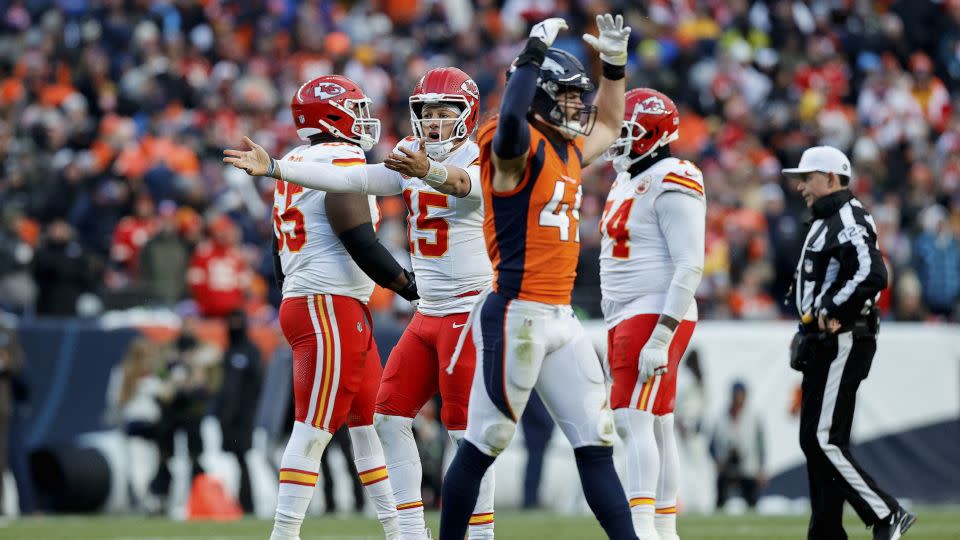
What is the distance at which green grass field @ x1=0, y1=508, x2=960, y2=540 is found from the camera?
10.3 metres

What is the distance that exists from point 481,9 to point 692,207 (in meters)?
15.5

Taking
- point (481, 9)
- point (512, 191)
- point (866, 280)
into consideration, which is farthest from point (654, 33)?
point (512, 191)

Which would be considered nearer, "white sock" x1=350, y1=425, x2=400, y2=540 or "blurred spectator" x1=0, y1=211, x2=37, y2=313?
"white sock" x1=350, y1=425, x2=400, y2=540

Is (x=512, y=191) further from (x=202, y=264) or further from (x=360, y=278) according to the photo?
(x=202, y=264)

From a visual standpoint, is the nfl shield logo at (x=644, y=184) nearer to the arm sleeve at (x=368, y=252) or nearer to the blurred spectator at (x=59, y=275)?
the arm sleeve at (x=368, y=252)

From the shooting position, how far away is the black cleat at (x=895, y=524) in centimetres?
822

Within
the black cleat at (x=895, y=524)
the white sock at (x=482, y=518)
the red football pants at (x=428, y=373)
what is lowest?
the black cleat at (x=895, y=524)

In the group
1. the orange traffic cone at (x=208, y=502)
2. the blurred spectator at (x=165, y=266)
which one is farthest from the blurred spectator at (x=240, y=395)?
the blurred spectator at (x=165, y=266)

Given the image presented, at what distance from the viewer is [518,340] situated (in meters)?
6.38

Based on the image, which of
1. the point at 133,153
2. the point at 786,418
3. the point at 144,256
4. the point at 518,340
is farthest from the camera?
the point at 133,153

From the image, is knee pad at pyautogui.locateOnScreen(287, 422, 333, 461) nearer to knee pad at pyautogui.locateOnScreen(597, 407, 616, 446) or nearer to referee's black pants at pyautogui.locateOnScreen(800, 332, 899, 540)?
knee pad at pyautogui.locateOnScreen(597, 407, 616, 446)

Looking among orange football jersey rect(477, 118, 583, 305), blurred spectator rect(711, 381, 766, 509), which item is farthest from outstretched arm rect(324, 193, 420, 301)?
blurred spectator rect(711, 381, 766, 509)

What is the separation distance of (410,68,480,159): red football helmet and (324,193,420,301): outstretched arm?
43 cm

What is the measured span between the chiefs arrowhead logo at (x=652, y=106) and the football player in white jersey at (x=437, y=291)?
Answer: 961 mm
